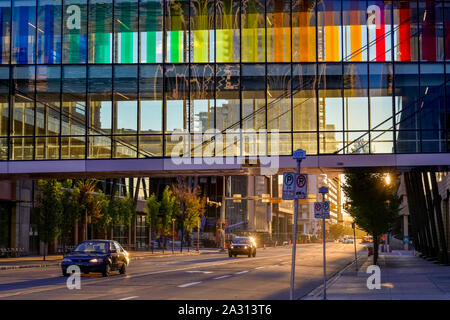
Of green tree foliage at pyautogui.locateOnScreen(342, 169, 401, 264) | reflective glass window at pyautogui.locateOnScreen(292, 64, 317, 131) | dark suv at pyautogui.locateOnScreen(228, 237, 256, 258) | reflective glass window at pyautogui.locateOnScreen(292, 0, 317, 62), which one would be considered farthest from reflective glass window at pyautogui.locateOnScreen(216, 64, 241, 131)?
dark suv at pyautogui.locateOnScreen(228, 237, 256, 258)

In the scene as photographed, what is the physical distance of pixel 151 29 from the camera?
4016 cm

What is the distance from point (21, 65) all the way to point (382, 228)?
22.8m

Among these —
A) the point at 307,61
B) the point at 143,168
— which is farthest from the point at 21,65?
the point at 307,61

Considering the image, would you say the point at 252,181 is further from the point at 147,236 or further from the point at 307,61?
the point at 307,61

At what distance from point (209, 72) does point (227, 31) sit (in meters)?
2.54

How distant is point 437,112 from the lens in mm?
38156

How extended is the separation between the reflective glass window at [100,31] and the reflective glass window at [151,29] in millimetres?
1804

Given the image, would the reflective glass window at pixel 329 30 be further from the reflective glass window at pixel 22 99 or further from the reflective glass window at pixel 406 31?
the reflective glass window at pixel 22 99

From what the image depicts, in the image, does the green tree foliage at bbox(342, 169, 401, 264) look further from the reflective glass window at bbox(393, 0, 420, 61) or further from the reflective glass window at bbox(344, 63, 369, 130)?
the reflective glass window at bbox(393, 0, 420, 61)

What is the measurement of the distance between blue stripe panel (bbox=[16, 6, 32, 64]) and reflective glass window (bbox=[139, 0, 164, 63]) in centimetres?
632

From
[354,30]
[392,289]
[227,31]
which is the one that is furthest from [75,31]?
[392,289]

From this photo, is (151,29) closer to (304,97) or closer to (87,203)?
(304,97)

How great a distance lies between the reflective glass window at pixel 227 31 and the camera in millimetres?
39750

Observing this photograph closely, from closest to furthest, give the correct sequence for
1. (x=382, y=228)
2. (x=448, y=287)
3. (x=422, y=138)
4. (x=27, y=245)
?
1. (x=448, y=287)
2. (x=422, y=138)
3. (x=382, y=228)
4. (x=27, y=245)
